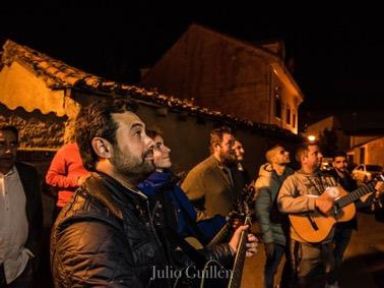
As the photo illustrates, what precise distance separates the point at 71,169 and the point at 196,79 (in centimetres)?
1721

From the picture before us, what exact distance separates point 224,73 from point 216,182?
16.9 meters

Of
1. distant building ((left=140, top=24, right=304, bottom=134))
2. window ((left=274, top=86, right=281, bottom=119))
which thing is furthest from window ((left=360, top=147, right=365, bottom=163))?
distant building ((left=140, top=24, right=304, bottom=134))

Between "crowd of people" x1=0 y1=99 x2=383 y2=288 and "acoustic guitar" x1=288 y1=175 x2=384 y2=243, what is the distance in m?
0.03

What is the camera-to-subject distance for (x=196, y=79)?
21.3 metres

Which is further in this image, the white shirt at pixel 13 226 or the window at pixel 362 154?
the window at pixel 362 154

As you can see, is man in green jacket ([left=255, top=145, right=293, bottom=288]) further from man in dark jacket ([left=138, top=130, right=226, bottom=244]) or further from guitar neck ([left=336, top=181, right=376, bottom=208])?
man in dark jacket ([left=138, top=130, right=226, bottom=244])

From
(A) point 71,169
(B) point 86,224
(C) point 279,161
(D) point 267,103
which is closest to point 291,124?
(D) point 267,103

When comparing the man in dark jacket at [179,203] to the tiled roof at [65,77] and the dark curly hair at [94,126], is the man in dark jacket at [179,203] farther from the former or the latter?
the tiled roof at [65,77]

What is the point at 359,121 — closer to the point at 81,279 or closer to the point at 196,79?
the point at 196,79

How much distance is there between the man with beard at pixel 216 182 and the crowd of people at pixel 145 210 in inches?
0.5

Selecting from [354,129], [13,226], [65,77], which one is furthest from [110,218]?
[354,129]

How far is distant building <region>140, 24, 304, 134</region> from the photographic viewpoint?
2053cm

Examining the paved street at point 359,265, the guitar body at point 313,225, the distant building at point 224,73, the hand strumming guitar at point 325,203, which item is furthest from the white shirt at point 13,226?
the distant building at point 224,73

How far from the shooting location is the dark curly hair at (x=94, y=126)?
6.27 ft
